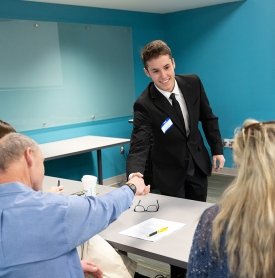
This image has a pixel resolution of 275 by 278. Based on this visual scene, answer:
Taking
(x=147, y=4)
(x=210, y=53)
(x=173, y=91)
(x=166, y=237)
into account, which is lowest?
(x=166, y=237)

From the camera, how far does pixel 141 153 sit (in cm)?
248

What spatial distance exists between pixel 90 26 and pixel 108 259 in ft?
13.9

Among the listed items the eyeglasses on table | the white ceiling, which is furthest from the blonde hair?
the white ceiling

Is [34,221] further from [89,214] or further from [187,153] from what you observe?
[187,153]

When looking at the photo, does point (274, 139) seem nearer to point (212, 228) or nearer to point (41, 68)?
point (212, 228)

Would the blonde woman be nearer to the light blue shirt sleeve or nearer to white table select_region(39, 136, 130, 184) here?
the light blue shirt sleeve

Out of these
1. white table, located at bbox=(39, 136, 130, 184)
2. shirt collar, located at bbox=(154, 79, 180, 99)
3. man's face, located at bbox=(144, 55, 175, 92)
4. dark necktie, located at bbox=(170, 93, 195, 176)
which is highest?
man's face, located at bbox=(144, 55, 175, 92)

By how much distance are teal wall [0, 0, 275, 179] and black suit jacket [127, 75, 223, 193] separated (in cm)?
261

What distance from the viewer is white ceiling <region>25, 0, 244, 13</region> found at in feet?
16.4

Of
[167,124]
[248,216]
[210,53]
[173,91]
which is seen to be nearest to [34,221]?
[248,216]

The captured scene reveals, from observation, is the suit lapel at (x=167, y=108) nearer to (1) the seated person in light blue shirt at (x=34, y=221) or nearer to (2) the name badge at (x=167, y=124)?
(2) the name badge at (x=167, y=124)

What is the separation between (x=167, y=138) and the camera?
2.56m

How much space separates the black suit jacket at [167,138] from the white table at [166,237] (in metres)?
0.27

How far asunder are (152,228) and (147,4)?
4268 millimetres
